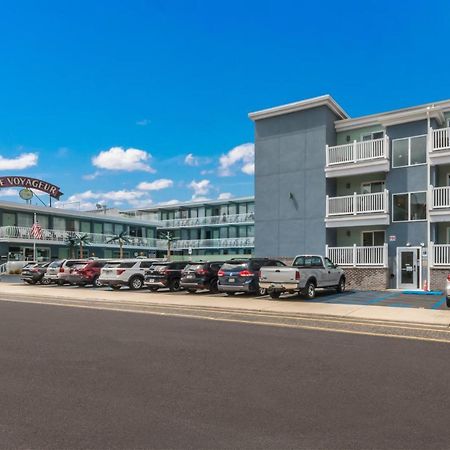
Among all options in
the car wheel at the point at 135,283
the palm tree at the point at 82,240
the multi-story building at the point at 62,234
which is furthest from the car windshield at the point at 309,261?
the palm tree at the point at 82,240

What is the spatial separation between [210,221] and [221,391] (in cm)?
5807

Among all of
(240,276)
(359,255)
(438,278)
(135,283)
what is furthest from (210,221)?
(240,276)

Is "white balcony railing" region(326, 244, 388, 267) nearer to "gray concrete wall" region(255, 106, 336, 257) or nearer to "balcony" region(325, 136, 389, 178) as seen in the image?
"gray concrete wall" region(255, 106, 336, 257)

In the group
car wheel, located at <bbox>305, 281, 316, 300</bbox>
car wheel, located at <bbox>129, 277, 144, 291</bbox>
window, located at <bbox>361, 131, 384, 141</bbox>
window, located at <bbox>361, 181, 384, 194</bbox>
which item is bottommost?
car wheel, located at <bbox>129, 277, 144, 291</bbox>

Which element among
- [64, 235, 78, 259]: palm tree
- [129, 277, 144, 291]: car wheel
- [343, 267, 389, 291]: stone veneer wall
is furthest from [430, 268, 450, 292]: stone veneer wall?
[64, 235, 78, 259]: palm tree

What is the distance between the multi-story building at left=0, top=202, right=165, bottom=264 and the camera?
43.7 m

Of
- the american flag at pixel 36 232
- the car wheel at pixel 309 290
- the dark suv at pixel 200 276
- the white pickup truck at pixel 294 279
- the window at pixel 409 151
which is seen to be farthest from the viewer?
the american flag at pixel 36 232

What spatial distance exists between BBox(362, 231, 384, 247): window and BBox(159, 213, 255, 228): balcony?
33.5 m

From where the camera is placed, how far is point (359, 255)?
24703 millimetres

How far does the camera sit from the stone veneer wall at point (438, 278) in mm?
22172

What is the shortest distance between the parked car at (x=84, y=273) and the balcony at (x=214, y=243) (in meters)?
32.4

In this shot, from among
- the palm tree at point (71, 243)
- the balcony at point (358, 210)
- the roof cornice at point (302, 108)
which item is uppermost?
the roof cornice at point (302, 108)

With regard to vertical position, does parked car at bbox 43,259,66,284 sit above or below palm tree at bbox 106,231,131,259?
below

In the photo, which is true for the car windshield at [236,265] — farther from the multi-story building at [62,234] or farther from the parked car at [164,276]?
the multi-story building at [62,234]
